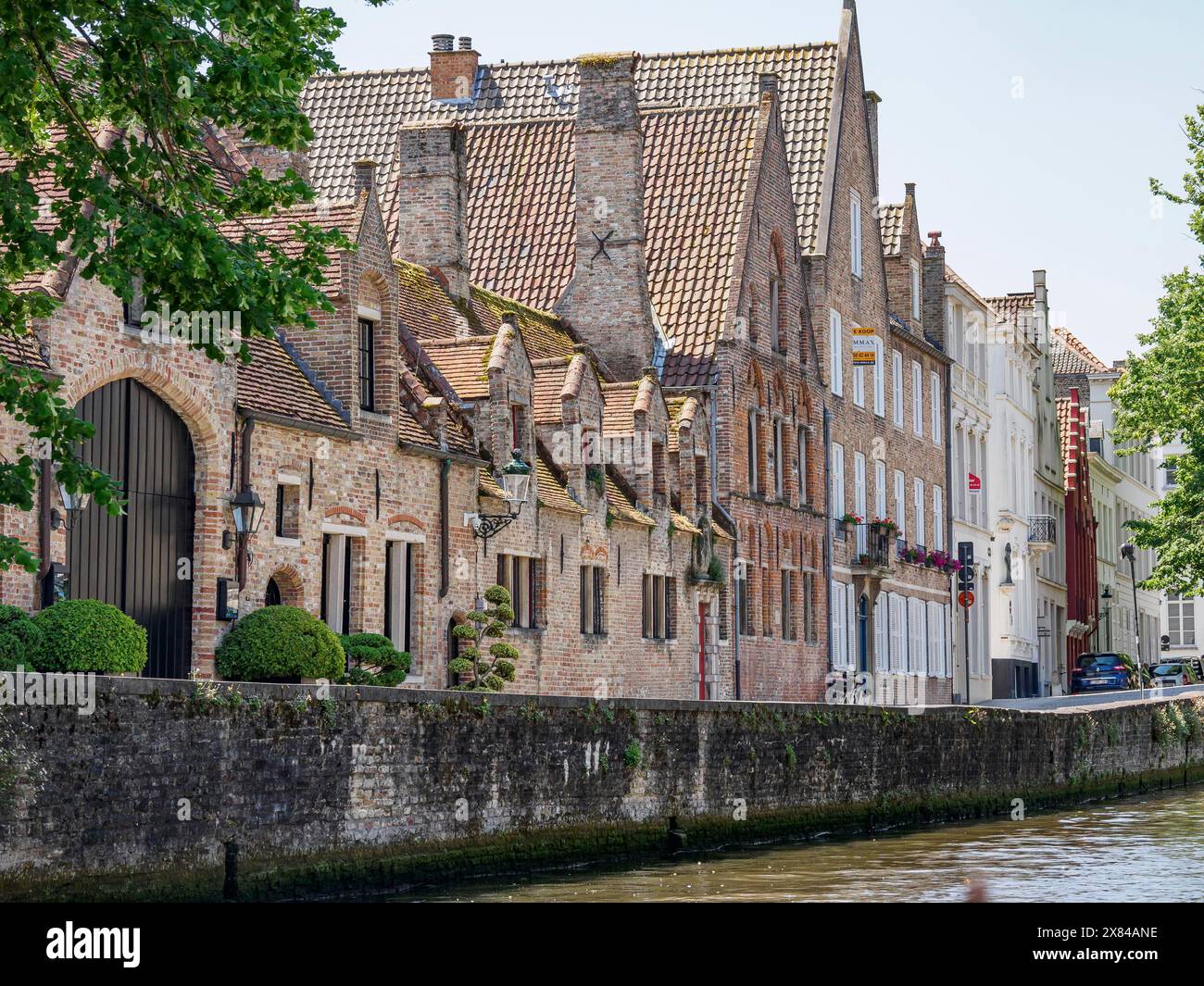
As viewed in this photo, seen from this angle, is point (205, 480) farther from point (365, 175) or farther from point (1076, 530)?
point (1076, 530)

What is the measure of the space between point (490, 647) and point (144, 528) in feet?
25.7

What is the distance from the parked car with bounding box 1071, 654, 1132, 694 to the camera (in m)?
65.4

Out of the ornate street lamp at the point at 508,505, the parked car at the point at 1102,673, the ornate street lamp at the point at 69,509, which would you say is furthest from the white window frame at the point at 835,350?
the ornate street lamp at the point at 69,509

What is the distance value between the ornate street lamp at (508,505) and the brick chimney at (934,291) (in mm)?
29419

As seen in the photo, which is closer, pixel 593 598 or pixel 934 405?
pixel 593 598

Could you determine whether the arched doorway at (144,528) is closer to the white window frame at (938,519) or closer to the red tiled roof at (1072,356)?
the white window frame at (938,519)

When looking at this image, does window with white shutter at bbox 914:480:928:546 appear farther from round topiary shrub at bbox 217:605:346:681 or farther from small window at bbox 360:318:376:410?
round topiary shrub at bbox 217:605:346:681

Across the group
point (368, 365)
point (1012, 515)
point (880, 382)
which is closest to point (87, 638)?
point (368, 365)

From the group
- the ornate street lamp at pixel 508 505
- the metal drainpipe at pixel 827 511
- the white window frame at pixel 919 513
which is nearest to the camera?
the ornate street lamp at pixel 508 505

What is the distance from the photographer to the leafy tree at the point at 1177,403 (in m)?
50.6

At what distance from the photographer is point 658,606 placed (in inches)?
1503
